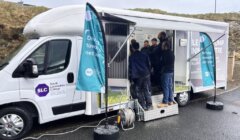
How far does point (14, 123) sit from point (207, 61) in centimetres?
597

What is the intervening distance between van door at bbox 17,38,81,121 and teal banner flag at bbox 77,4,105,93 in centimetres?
84

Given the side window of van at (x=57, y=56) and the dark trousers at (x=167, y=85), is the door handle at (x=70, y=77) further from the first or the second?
the dark trousers at (x=167, y=85)

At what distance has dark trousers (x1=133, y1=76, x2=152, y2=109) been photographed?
6845 mm

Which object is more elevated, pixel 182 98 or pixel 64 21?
pixel 64 21

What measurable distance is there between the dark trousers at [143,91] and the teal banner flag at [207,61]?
8.26 feet

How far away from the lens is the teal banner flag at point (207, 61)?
837 cm

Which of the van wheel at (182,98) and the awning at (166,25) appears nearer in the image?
the awning at (166,25)

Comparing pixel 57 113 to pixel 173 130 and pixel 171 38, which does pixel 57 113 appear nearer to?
pixel 173 130

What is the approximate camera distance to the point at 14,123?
534 centimetres

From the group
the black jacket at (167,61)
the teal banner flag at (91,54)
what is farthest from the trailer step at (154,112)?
the teal banner flag at (91,54)

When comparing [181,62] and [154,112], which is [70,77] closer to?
[154,112]

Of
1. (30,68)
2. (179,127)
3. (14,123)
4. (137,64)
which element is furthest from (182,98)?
(14,123)

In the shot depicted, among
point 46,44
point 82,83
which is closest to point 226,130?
point 82,83

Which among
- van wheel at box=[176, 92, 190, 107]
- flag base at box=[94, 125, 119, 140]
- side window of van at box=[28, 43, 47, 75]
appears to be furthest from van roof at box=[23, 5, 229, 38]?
van wheel at box=[176, 92, 190, 107]
